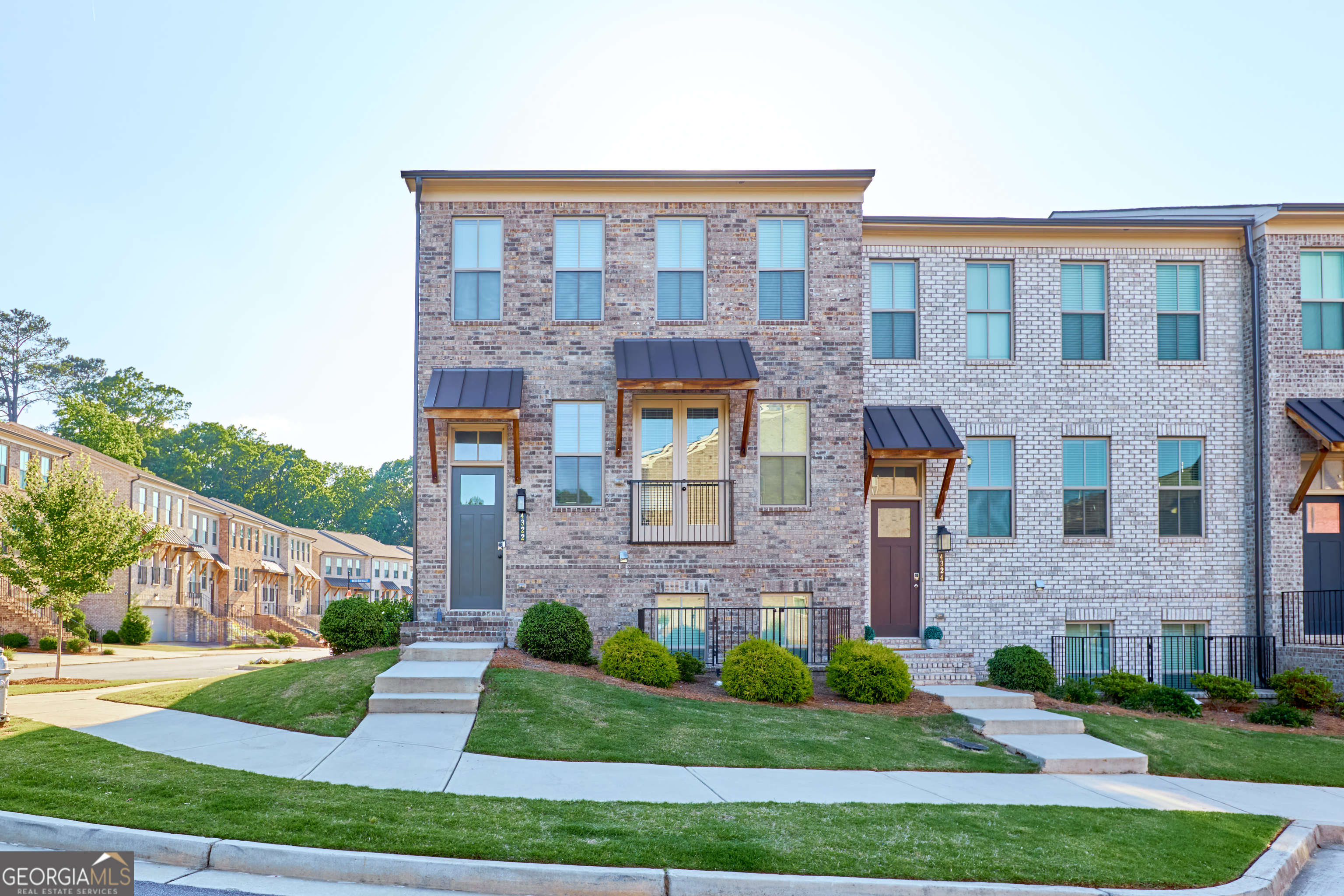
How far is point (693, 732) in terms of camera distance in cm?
982

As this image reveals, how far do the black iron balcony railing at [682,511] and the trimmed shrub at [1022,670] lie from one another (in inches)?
172

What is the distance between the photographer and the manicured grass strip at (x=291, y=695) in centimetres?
977

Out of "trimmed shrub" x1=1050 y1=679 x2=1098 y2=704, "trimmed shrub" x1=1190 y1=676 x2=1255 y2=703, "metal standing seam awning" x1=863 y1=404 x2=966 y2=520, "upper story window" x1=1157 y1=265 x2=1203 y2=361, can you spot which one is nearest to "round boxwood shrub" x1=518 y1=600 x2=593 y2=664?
"metal standing seam awning" x1=863 y1=404 x2=966 y2=520

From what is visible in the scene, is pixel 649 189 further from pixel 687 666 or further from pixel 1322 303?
pixel 1322 303

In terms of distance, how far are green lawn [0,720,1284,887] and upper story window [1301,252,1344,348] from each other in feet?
37.8

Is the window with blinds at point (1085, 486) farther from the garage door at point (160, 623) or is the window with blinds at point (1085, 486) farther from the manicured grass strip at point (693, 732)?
the garage door at point (160, 623)

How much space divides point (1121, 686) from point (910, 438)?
4.72 metres

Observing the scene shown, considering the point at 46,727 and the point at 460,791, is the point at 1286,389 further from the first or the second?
the point at 46,727

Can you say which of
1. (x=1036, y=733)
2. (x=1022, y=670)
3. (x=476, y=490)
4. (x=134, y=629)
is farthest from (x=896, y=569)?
(x=134, y=629)

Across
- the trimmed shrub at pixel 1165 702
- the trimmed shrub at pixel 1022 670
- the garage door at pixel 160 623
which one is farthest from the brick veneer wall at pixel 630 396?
the garage door at pixel 160 623

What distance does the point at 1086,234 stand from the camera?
1612 centimetres

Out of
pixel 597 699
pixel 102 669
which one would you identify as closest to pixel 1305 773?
pixel 597 699

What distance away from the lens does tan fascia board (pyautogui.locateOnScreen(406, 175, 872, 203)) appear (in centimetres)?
1480

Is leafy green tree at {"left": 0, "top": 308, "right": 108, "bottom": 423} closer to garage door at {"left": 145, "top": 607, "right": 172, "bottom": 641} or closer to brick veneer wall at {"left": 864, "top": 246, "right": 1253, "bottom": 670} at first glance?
garage door at {"left": 145, "top": 607, "right": 172, "bottom": 641}
